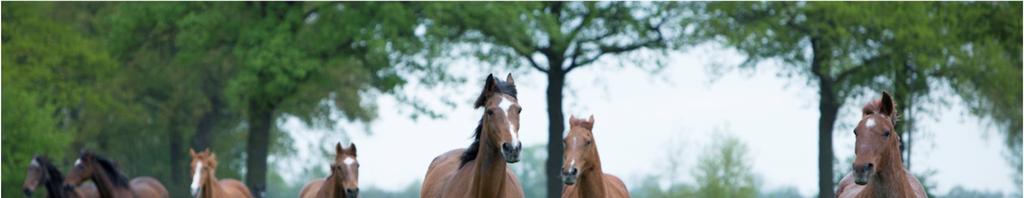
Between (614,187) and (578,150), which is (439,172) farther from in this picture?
(614,187)

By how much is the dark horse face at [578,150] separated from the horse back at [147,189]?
1068 centimetres

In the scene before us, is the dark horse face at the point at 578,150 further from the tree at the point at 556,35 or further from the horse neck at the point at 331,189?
the tree at the point at 556,35

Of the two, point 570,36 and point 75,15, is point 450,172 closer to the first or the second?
point 570,36

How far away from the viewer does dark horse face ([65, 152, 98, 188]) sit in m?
22.0

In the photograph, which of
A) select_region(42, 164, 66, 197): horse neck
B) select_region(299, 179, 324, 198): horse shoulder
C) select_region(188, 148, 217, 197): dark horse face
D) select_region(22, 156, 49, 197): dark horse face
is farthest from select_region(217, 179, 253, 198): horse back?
select_region(22, 156, 49, 197): dark horse face

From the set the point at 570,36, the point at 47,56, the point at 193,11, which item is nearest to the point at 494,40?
the point at 570,36

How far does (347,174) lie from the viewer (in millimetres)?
16531

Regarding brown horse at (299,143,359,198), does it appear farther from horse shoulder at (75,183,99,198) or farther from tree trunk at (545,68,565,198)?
tree trunk at (545,68,565,198)

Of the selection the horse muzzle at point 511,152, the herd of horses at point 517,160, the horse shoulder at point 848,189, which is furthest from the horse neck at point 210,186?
the horse muzzle at point 511,152

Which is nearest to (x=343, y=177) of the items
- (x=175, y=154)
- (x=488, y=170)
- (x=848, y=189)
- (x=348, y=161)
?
(x=348, y=161)

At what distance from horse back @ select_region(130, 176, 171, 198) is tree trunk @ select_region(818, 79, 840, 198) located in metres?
14.9

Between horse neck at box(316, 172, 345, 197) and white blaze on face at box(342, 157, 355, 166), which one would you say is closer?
white blaze on face at box(342, 157, 355, 166)

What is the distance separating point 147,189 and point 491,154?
487 inches

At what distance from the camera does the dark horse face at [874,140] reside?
36.4 feet
